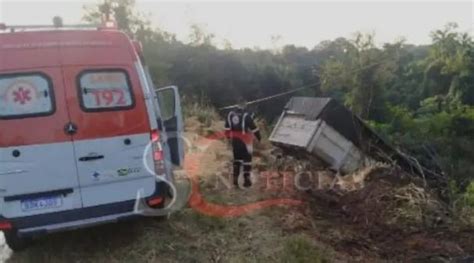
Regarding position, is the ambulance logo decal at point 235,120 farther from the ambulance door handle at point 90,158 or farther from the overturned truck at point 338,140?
the ambulance door handle at point 90,158

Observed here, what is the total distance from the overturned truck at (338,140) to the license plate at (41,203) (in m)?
5.58

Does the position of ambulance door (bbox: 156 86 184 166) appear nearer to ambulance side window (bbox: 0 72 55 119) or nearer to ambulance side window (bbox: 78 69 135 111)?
ambulance side window (bbox: 78 69 135 111)

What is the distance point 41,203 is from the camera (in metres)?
4.70

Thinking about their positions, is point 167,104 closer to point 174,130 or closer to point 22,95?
point 174,130

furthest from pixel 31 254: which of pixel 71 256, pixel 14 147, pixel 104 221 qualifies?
pixel 14 147

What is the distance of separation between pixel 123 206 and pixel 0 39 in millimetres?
1907

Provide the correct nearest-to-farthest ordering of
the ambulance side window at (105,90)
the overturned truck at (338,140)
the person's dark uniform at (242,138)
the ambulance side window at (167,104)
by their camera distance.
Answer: the ambulance side window at (105,90) → the ambulance side window at (167,104) → the person's dark uniform at (242,138) → the overturned truck at (338,140)

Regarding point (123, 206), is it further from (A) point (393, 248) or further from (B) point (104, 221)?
(A) point (393, 248)

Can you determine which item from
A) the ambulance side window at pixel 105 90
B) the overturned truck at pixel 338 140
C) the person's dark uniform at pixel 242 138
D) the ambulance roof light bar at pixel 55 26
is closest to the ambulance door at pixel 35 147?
the ambulance side window at pixel 105 90

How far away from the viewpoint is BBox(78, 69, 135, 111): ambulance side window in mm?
4844

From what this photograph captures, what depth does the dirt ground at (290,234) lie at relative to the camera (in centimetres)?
480

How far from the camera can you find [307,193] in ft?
22.7

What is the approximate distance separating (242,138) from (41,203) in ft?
10.9

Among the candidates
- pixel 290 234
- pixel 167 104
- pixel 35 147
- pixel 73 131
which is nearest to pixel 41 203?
pixel 35 147
